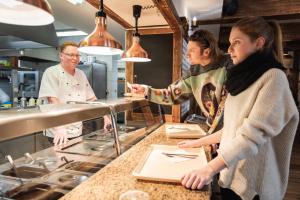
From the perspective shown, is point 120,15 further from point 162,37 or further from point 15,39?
point 15,39

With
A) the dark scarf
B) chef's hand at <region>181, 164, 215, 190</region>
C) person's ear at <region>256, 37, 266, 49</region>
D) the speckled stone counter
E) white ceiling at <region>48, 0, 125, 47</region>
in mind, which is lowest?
the speckled stone counter

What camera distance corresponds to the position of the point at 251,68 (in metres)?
1.09

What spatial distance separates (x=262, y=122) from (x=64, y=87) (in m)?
Answer: 2.18

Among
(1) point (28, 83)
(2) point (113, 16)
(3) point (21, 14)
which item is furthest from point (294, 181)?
(1) point (28, 83)

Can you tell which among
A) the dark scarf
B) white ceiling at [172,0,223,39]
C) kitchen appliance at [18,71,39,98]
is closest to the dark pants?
the dark scarf

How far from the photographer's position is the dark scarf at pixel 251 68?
106cm

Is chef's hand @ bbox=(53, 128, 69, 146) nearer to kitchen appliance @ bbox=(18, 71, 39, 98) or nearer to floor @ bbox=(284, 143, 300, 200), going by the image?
floor @ bbox=(284, 143, 300, 200)

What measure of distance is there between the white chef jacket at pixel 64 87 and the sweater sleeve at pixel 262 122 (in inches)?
68.2

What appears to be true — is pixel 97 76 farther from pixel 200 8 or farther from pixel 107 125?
pixel 107 125

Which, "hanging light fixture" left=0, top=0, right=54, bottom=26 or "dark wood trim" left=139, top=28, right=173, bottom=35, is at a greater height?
"dark wood trim" left=139, top=28, right=173, bottom=35

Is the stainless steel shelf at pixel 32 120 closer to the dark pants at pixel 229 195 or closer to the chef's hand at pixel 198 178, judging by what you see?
the chef's hand at pixel 198 178

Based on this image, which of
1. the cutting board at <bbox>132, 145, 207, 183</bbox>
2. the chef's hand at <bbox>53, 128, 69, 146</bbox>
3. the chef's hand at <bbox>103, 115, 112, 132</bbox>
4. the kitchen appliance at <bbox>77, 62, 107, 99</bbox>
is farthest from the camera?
the kitchen appliance at <bbox>77, 62, 107, 99</bbox>

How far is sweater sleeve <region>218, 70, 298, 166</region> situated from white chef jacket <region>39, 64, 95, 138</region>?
5.68 feet

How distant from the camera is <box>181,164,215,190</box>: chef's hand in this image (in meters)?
0.94
